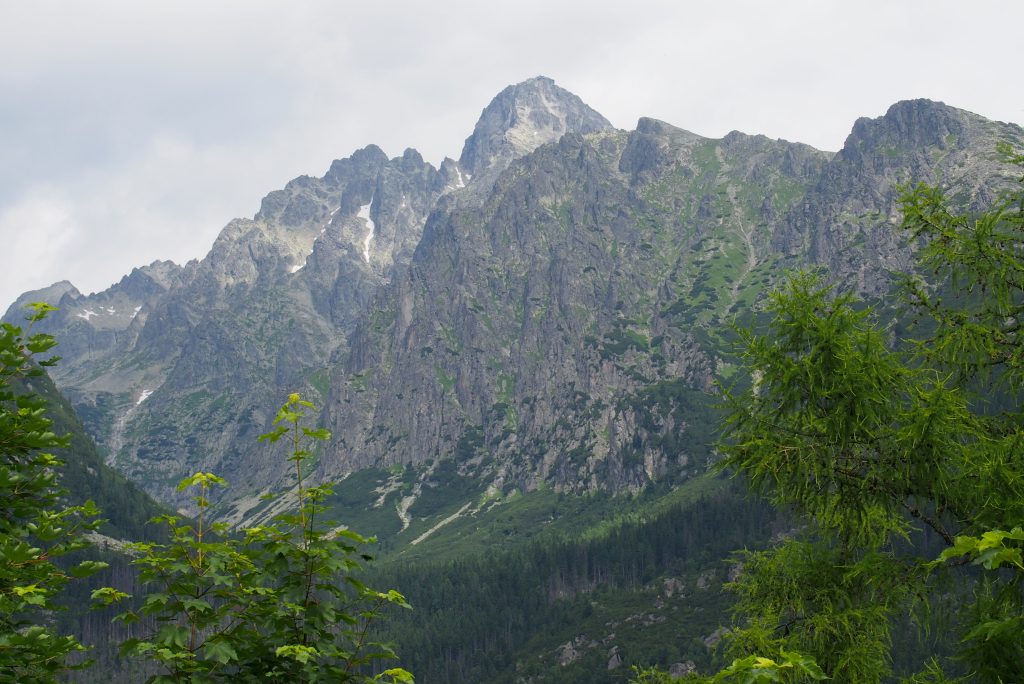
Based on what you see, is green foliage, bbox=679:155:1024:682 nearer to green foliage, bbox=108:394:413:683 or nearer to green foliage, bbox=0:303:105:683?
green foliage, bbox=108:394:413:683

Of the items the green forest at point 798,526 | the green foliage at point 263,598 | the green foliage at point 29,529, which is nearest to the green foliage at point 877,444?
the green forest at point 798,526

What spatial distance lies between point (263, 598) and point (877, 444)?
41.9ft

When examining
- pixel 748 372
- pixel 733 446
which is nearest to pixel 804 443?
pixel 733 446

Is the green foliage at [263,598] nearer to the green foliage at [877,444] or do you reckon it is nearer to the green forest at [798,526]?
the green forest at [798,526]

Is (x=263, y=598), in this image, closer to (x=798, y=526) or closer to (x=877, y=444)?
(x=877, y=444)

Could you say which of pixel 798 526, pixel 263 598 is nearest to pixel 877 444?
pixel 798 526

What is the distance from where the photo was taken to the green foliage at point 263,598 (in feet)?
36.7

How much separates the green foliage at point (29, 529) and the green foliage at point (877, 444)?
44.9 feet

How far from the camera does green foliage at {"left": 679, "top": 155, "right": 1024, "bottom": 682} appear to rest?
48.7 feet

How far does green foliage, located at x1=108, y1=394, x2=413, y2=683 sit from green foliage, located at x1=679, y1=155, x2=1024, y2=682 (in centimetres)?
924

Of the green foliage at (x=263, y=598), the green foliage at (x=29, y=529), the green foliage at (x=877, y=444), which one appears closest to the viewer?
the green foliage at (x=263, y=598)

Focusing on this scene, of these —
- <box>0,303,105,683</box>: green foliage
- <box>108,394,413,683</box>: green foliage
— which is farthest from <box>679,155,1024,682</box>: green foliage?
<box>0,303,105,683</box>: green foliage

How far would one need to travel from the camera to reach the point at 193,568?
11664 millimetres

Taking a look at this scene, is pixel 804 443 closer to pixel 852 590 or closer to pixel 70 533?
pixel 852 590
